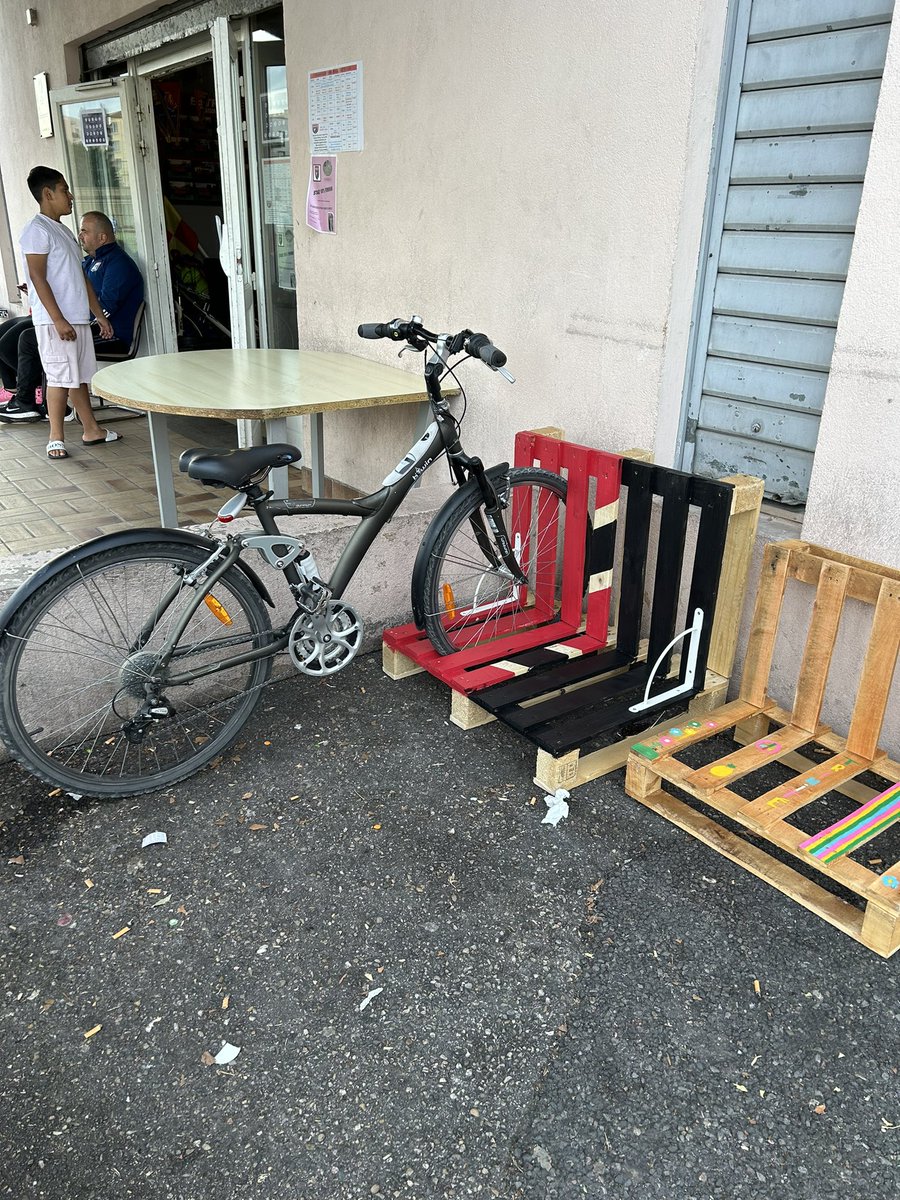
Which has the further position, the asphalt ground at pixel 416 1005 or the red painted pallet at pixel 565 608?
the red painted pallet at pixel 565 608

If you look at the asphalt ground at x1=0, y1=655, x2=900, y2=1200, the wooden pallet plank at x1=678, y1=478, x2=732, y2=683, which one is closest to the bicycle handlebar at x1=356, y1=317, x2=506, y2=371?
the wooden pallet plank at x1=678, y1=478, x2=732, y2=683

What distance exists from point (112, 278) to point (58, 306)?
1.39 metres

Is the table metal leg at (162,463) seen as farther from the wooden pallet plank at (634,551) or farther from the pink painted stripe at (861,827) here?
the pink painted stripe at (861,827)

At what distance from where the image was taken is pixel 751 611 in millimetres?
3076

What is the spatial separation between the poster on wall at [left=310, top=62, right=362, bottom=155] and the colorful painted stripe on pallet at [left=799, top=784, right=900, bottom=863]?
3.66m

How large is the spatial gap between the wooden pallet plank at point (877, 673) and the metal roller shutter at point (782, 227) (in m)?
0.61

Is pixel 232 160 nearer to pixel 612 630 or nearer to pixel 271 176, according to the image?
pixel 271 176

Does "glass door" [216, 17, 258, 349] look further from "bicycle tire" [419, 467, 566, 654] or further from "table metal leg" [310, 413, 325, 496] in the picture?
"bicycle tire" [419, 467, 566, 654]

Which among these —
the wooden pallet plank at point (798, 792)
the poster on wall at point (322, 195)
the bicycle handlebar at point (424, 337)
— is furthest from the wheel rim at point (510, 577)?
the poster on wall at point (322, 195)

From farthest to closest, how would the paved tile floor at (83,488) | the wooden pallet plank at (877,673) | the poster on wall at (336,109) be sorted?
the poster on wall at (336,109)
the paved tile floor at (83,488)
the wooden pallet plank at (877,673)

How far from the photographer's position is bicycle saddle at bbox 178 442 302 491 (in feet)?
8.18

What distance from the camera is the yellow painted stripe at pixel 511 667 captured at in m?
3.08

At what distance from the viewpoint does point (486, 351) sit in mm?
2812

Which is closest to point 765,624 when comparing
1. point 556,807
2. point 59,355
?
point 556,807
